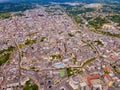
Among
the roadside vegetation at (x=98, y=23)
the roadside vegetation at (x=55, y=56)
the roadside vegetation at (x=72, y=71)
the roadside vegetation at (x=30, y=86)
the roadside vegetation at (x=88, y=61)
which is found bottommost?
the roadside vegetation at (x=98, y=23)

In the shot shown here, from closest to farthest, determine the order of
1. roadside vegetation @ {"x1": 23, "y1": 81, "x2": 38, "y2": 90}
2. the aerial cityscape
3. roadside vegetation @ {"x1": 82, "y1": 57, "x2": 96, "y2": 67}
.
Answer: roadside vegetation @ {"x1": 23, "y1": 81, "x2": 38, "y2": 90} < the aerial cityscape < roadside vegetation @ {"x1": 82, "y1": 57, "x2": 96, "y2": 67}

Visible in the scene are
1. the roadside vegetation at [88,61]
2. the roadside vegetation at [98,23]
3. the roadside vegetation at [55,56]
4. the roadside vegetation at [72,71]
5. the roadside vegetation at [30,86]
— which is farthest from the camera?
the roadside vegetation at [98,23]

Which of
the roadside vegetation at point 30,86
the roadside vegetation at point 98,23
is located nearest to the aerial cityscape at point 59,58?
the roadside vegetation at point 30,86

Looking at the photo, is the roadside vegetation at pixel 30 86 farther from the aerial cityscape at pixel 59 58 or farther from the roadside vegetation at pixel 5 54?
the roadside vegetation at pixel 5 54

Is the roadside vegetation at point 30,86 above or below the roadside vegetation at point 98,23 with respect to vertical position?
above

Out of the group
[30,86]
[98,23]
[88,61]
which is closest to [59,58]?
[88,61]

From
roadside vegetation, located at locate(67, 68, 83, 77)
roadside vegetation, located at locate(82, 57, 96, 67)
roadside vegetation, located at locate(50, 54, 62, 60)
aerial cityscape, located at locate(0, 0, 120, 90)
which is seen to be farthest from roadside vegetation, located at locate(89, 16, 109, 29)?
roadside vegetation, located at locate(67, 68, 83, 77)

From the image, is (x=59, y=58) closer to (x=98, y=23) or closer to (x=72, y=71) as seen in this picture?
(x=72, y=71)

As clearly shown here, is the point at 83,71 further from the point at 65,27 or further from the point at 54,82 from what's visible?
the point at 65,27

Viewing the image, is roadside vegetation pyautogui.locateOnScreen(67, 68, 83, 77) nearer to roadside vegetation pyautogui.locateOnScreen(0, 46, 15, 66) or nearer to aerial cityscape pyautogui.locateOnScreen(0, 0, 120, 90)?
aerial cityscape pyautogui.locateOnScreen(0, 0, 120, 90)

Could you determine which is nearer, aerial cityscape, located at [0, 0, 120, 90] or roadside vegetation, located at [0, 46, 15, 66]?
aerial cityscape, located at [0, 0, 120, 90]

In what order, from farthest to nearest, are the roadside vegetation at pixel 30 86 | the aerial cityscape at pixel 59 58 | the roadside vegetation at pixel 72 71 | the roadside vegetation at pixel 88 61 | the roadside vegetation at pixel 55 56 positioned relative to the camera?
the roadside vegetation at pixel 55 56
the roadside vegetation at pixel 88 61
the roadside vegetation at pixel 72 71
the aerial cityscape at pixel 59 58
the roadside vegetation at pixel 30 86

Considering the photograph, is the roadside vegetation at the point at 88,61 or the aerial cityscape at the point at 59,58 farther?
the roadside vegetation at the point at 88,61
